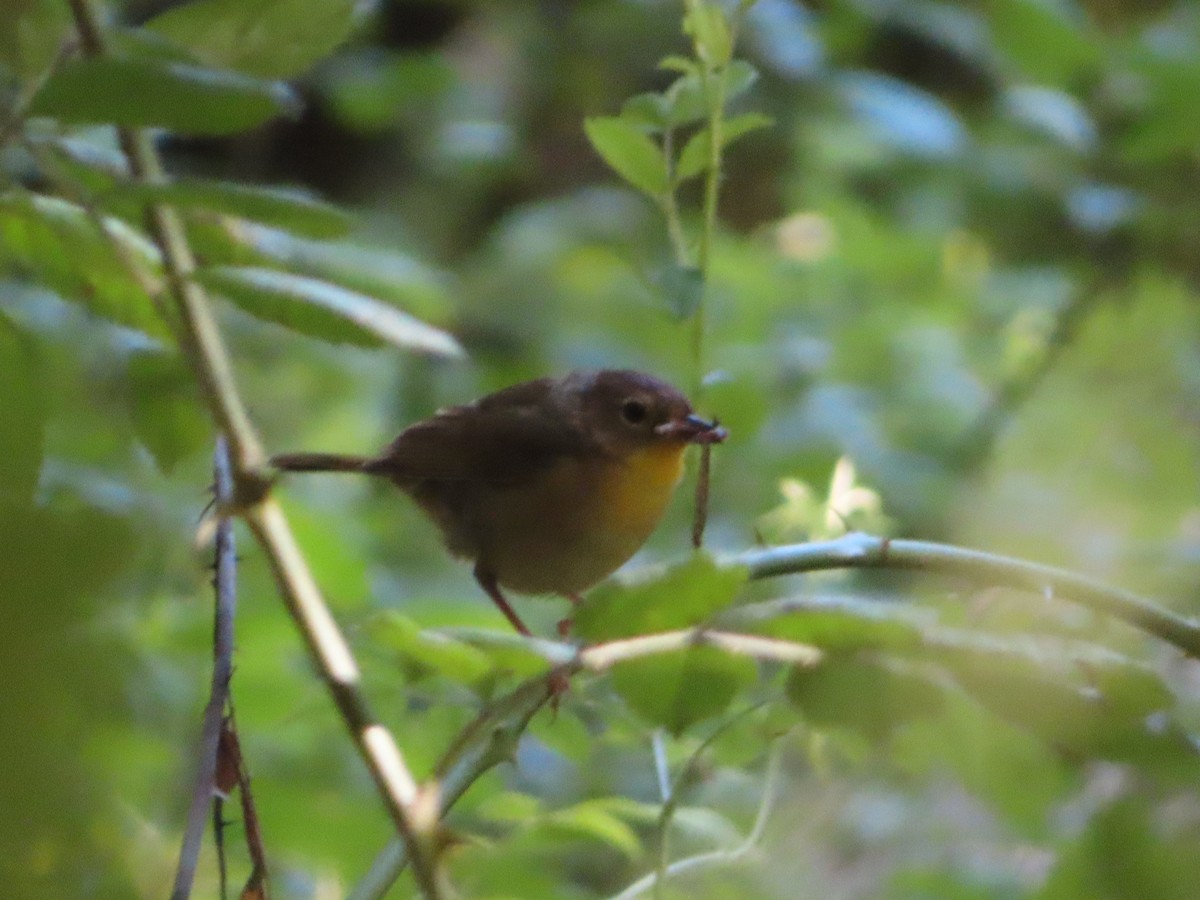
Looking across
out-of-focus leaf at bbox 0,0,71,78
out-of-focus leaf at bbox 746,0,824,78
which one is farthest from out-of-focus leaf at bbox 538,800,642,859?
out-of-focus leaf at bbox 746,0,824,78

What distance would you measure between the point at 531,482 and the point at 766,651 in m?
1.40

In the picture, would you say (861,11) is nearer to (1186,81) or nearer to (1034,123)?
(1034,123)

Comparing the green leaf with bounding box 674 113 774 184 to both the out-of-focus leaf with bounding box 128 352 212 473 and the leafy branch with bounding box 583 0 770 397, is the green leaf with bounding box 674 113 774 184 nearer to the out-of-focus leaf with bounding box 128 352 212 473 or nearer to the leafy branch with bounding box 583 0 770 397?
the leafy branch with bounding box 583 0 770 397

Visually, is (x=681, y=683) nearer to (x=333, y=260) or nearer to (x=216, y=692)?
(x=216, y=692)

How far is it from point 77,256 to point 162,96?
33cm

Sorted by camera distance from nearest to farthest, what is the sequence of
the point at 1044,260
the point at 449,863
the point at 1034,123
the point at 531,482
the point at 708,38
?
the point at 449,863 → the point at 708,38 → the point at 531,482 → the point at 1034,123 → the point at 1044,260

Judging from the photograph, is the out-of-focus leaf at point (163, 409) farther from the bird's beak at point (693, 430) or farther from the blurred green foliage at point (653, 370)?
the bird's beak at point (693, 430)

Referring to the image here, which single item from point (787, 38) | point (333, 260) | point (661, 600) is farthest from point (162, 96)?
point (787, 38)

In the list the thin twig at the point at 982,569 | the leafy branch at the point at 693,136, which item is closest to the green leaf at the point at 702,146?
the leafy branch at the point at 693,136

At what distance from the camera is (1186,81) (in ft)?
8.47

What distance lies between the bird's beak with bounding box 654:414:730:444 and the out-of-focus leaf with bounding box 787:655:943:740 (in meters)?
0.66

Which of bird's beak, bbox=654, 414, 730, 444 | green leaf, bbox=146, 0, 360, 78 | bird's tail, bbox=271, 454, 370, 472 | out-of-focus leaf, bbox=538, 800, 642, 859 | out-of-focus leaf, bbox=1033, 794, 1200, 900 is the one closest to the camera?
out-of-focus leaf, bbox=1033, 794, 1200, 900

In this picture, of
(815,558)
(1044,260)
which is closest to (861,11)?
(1044,260)

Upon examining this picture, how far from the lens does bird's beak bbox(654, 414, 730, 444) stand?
1293 millimetres
